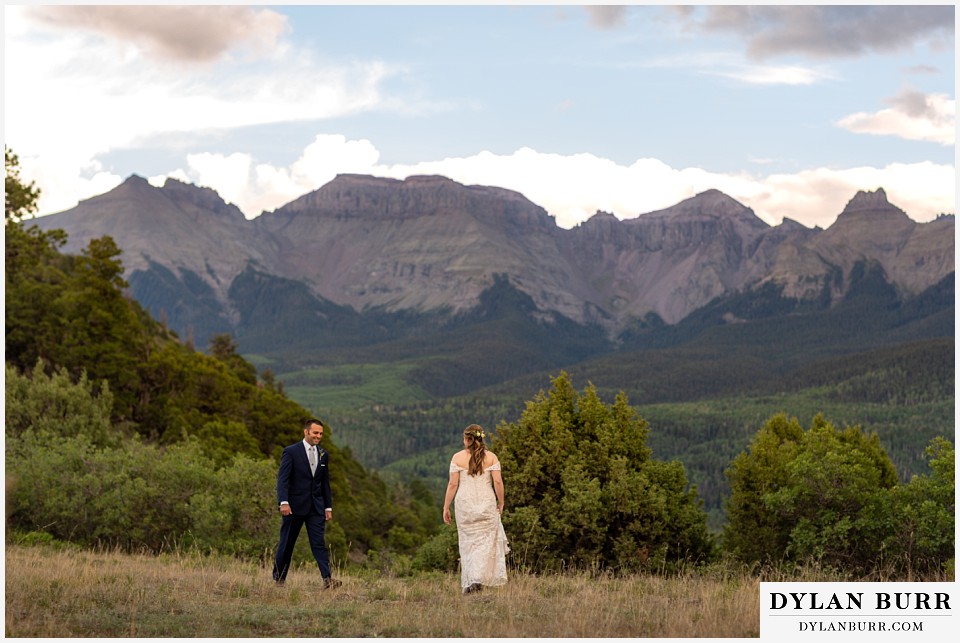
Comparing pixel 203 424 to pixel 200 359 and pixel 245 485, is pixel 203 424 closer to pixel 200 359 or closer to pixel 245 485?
pixel 200 359

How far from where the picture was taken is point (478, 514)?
17.3 m

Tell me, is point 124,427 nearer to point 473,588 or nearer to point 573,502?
point 573,502

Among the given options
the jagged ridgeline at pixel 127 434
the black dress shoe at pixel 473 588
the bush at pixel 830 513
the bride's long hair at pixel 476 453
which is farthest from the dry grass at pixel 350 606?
the jagged ridgeline at pixel 127 434

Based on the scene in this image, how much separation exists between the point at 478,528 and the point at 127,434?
4147cm

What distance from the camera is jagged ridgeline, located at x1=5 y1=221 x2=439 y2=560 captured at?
2795 cm

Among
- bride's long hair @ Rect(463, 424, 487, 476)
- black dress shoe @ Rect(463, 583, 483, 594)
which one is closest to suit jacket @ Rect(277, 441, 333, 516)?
bride's long hair @ Rect(463, 424, 487, 476)

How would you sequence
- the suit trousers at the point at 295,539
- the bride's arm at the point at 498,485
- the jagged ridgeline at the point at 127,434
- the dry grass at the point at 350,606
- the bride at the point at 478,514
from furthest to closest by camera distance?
the jagged ridgeline at the point at 127,434 < the suit trousers at the point at 295,539 < the bride at the point at 478,514 < the bride's arm at the point at 498,485 < the dry grass at the point at 350,606

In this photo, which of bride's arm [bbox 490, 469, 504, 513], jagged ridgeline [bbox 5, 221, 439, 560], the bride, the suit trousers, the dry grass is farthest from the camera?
jagged ridgeline [bbox 5, 221, 439, 560]

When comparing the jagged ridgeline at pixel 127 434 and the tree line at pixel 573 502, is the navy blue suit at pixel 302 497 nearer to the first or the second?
the tree line at pixel 573 502

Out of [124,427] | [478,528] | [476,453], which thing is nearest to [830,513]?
[478,528]

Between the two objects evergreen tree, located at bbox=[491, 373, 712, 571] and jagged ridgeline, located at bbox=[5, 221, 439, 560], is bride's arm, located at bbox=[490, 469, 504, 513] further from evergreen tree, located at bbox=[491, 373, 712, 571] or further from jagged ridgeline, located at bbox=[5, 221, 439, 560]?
jagged ridgeline, located at bbox=[5, 221, 439, 560]

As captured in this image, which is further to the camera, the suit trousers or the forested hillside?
the forested hillside

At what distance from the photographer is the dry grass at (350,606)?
13.4m

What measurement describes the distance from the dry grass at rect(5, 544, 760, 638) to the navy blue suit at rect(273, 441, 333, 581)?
71 cm
